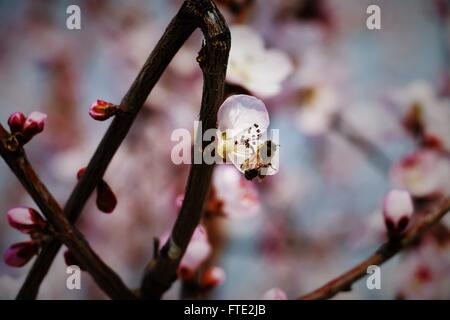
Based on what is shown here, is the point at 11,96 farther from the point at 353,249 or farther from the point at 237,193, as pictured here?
the point at 353,249

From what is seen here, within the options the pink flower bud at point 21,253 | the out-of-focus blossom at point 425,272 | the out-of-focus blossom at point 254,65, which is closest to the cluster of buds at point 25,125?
the pink flower bud at point 21,253

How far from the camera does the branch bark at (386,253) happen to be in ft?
2.07

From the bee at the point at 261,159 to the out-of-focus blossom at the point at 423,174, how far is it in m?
0.71

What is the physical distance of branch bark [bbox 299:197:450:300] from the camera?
63cm

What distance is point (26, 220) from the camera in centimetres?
55

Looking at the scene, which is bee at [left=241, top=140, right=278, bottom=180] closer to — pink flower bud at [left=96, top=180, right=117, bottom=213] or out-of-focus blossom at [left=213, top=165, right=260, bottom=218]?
pink flower bud at [left=96, top=180, right=117, bottom=213]

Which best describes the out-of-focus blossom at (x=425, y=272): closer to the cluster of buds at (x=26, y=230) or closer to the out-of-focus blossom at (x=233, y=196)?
the out-of-focus blossom at (x=233, y=196)

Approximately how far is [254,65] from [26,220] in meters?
0.46

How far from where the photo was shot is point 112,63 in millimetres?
1133

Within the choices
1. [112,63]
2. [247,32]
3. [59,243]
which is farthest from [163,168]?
[59,243]

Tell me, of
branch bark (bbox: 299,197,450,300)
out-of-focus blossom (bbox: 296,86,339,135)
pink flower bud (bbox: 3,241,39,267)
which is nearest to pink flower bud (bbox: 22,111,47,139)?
pink flower bud (bbox: 3,241,39,267)

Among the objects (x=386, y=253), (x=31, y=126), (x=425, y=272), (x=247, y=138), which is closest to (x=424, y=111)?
(x=425, y=272)

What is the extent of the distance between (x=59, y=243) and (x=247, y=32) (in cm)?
56

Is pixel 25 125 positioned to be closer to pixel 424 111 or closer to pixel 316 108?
pixel 316 108
